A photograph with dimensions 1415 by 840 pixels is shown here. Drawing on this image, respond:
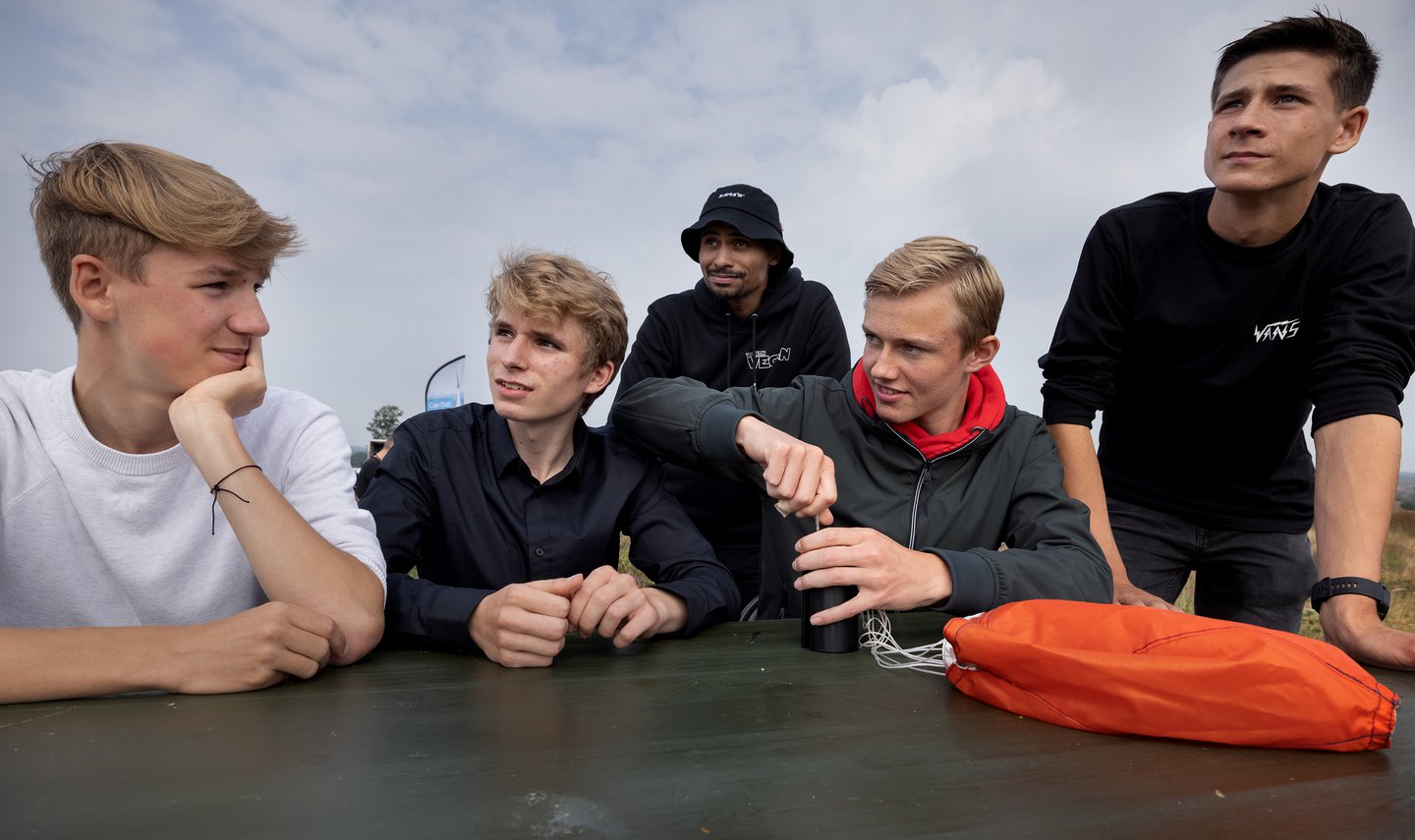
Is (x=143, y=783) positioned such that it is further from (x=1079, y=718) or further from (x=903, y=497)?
(x=903, y=497)

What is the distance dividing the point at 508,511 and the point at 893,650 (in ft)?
3.70

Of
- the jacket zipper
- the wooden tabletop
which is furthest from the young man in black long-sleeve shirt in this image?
the wooden tabletop

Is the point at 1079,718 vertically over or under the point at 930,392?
under

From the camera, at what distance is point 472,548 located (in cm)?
232

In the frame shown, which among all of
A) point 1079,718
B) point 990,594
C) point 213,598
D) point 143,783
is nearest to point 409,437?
point 213,598

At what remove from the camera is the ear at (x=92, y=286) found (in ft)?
5.72

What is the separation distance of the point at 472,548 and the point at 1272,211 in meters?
2.58

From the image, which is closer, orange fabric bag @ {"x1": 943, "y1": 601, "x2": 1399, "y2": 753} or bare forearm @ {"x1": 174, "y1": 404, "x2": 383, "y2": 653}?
orange fabric bag @ {"x1": 943, "y1": 601, "x2": 1399, "y2": 753}

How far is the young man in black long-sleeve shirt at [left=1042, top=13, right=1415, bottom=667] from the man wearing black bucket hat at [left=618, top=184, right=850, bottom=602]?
4.76 feet

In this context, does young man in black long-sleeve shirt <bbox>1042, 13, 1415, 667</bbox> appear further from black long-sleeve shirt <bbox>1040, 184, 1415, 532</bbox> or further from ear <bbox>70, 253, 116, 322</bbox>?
ear <bbox>70, 253, 116, 322</bbox>

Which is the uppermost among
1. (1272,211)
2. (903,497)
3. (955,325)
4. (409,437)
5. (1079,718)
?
(1272,211)

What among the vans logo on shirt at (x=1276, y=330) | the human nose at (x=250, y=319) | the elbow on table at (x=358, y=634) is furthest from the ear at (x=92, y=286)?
the vans logo on shirt at (x=1276, y=330)

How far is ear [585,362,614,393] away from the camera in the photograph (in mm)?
2561

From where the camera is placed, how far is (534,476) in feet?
7.91
